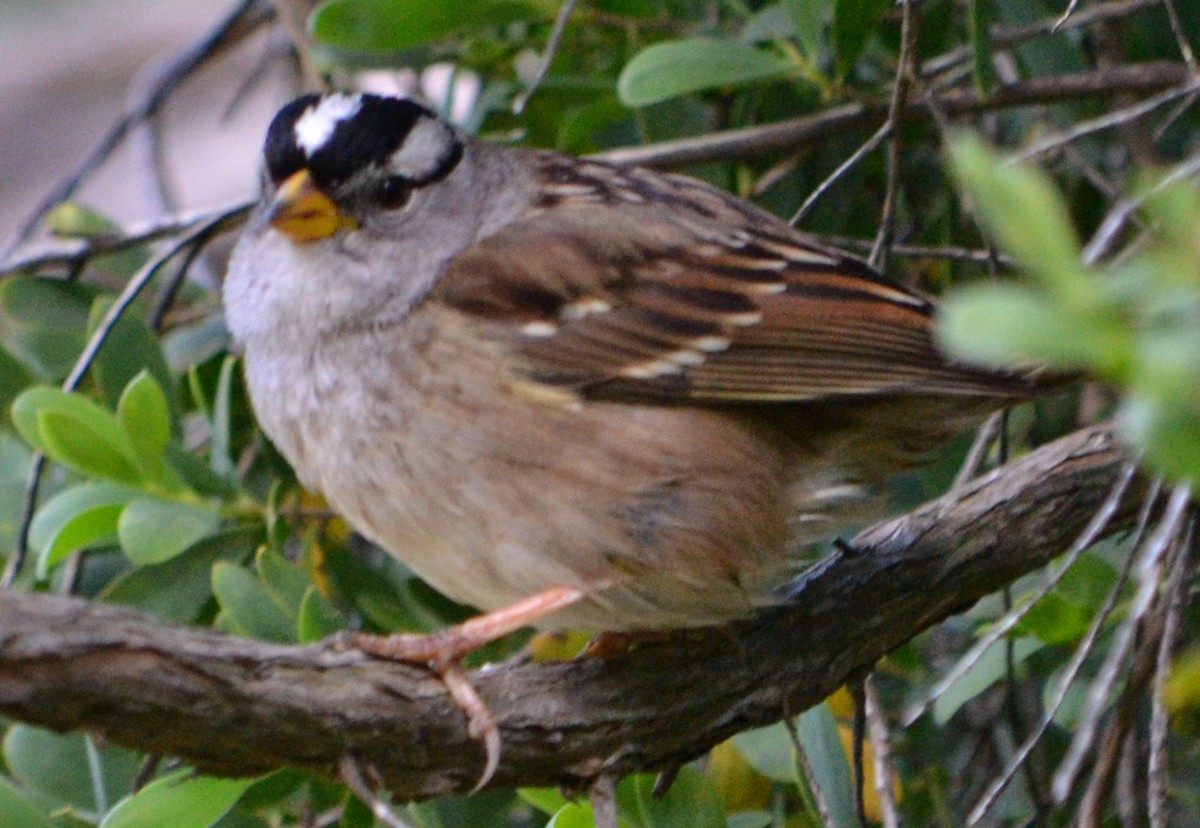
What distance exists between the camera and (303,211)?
2.05m

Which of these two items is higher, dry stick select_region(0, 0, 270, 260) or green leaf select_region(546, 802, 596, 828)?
dry stick select_region(0, 0, 270, 260)

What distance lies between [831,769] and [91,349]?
4.02ft

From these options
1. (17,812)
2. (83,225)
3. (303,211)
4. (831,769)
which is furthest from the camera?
(83,225)

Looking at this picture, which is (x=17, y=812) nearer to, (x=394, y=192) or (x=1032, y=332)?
(x=394, y=192)

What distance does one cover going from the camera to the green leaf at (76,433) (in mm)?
2021

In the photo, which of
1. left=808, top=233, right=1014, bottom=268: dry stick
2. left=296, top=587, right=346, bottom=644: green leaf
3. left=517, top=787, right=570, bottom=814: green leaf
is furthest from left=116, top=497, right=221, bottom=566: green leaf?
left=808, top=233, right=1014, bottom=268: dry stick

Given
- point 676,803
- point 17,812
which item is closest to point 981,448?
point 676,803

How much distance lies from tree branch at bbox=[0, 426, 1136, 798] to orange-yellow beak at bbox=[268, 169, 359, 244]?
0.65 meters

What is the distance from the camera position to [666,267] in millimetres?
2092

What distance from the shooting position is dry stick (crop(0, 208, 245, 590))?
2234mm

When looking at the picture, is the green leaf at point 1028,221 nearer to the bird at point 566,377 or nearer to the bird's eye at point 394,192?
the bird at point 566,377

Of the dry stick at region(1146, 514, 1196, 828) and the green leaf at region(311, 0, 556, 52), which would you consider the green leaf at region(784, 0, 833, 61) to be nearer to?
the green leaf at region(311, 0, 556, 52)

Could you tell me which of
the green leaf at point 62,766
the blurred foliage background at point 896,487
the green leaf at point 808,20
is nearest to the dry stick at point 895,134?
the blurred foliage background at point 896,487

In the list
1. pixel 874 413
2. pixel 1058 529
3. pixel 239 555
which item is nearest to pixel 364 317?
pixel 239 555
